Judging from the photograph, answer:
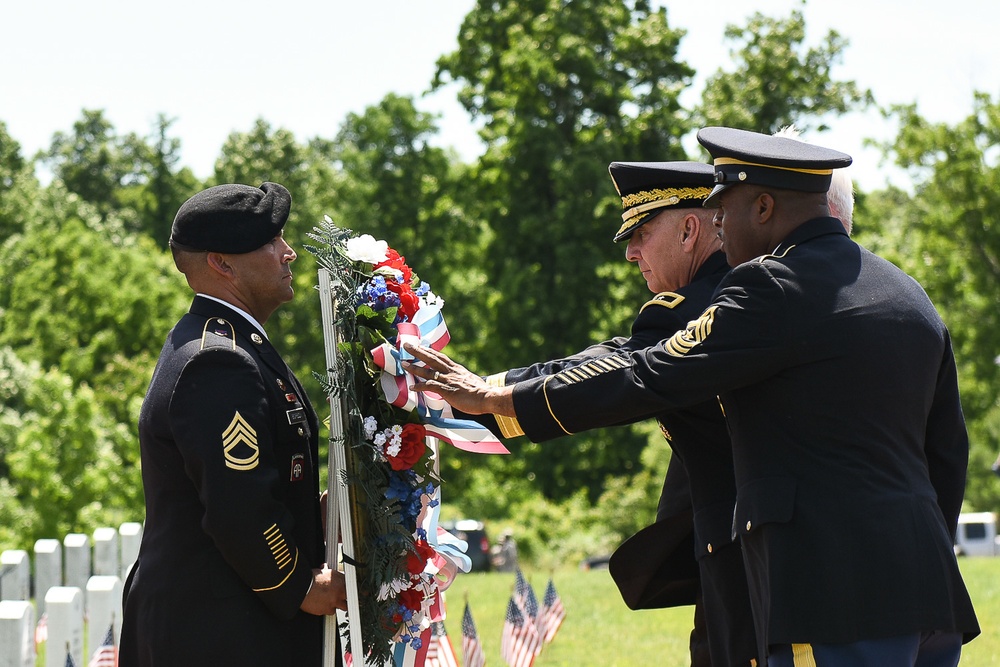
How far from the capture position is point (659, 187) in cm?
432

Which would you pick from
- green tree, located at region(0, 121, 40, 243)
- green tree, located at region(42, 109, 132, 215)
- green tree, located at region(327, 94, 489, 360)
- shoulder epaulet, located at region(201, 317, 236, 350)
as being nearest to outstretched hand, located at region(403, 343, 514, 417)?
shoulder epaulet, located at region(201, 317, 236, 350)

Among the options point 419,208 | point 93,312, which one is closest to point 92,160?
point 93,312

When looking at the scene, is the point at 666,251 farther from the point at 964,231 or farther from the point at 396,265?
the point at 964,231

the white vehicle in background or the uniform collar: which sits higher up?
the uniform collar

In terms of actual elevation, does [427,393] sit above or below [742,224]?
below

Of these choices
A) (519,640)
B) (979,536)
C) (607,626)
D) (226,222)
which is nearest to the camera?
(226,222)

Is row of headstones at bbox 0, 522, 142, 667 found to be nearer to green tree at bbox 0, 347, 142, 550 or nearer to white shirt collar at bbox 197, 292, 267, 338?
white shirt collar at bbox 197, 292, 267, 338

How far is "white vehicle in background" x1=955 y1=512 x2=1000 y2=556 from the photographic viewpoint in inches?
1471

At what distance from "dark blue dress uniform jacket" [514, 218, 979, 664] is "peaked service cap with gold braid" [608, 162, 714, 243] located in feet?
2.64

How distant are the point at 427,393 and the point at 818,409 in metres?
1.40

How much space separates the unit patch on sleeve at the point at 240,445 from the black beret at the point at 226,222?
2.08ft

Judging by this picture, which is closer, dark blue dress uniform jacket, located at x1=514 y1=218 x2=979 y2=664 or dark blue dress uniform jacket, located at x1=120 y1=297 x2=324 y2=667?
dark blue dress uniform jacket, located at x1=514 y1=218 x2=979 y2=664

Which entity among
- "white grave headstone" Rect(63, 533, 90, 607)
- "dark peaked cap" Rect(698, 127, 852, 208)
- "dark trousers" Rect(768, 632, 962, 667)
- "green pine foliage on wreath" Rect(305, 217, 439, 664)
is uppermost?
"dark peaked cap" Rect(698, 127, 852, 208)

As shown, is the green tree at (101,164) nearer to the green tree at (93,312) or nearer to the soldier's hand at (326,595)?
the green tree at (93,312)
